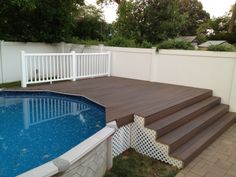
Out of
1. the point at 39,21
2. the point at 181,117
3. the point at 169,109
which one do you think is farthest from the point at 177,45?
the point at 39,21

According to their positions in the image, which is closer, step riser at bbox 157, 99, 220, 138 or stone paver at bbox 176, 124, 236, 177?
stone paver at bbox 176, 124, 236, 177

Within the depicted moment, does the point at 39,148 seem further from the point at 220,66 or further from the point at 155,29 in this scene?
the point at 155,29

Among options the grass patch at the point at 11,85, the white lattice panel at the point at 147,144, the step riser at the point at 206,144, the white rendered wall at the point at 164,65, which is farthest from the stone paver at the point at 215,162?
the grass patch at the point at 11,85

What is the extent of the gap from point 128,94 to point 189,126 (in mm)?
1900

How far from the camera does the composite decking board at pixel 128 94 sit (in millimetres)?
4246

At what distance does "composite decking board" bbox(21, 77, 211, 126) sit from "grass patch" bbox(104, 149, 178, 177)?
2.00 ft

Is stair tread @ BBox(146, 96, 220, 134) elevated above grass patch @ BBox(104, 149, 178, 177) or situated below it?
above

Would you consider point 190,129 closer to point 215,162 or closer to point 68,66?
point 215,162

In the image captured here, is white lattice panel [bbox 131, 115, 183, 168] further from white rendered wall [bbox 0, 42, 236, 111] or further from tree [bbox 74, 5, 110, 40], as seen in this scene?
tree [bbox 74, 5, 110, 40]

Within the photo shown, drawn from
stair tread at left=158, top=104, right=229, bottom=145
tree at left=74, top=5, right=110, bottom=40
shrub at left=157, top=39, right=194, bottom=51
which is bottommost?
stair tread at left=158, top=104, right=229, bottom=145

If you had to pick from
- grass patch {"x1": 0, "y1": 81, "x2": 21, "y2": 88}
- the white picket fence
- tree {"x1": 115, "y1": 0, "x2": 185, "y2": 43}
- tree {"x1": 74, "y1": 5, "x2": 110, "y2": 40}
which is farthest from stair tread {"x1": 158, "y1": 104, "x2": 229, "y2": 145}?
tree {"x1": 74, "y1": 5, "x2": 110, "y2": 40}

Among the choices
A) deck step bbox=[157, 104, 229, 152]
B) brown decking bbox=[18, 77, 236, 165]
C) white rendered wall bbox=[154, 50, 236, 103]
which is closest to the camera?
deck step bbox=[157, 104, 229, 152]

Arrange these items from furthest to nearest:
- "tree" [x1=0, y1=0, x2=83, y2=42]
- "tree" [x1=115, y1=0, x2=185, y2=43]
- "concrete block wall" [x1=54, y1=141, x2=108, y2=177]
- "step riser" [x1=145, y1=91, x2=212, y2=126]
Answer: "tree" [x1=115, y1=0, x2=185, y2=43] < "tree" [x1=0, y1=0, x2=83, y2=42] < "step riser" [x1=145, y1=91, x2=212, y2=126] < "concrete block wall" [x1=54, y1=141, x2=108, y2=177]

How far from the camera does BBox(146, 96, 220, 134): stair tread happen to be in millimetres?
3860
